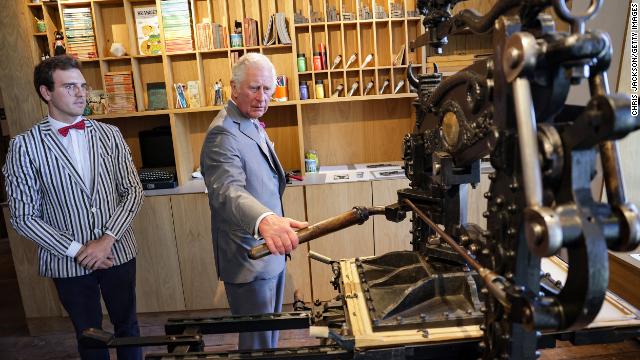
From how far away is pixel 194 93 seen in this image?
3.51 meters

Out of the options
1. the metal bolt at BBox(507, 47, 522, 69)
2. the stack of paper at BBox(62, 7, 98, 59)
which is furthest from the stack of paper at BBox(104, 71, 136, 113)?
the metal bolt at BBox(507, 47, 522, 69)

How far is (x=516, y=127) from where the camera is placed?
2.93 ft

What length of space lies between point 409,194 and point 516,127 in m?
0.67

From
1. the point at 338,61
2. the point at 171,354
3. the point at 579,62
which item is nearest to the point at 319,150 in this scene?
the point at 338,61

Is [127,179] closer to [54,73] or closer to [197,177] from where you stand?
[54,73]

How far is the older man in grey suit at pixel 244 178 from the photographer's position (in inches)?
78.4

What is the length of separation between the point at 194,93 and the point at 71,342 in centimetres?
202

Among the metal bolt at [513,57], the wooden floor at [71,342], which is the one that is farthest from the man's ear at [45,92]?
the metal bolt at [513,57]

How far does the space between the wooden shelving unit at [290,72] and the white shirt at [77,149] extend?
124 cm

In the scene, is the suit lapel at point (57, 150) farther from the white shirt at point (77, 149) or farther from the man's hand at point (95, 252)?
the man's hand at point (95, 252)

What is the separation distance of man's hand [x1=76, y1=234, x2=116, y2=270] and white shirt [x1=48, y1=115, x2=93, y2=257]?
0.04 meters

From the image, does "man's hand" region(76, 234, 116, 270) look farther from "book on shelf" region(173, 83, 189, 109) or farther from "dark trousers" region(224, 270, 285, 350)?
"book on shelf" region(173, 83, 189, 109)

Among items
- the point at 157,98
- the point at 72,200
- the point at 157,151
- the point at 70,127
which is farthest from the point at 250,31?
the point at 72,200

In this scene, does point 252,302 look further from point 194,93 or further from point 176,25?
point 176,25
